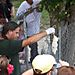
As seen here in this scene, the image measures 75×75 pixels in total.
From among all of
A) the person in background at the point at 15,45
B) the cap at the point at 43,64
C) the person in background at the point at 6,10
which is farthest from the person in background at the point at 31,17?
the cap at the point at 43,64

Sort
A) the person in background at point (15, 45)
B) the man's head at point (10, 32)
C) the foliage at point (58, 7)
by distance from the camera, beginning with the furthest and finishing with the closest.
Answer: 1. the foliage at point (58, 7)
2. the man's head at point (10, 32)
3. the person in background at point (15, 45)

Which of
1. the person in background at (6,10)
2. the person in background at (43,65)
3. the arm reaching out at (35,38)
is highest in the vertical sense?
the person in background at (6,10)

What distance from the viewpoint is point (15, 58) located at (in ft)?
20.7

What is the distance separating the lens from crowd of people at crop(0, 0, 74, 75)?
5074mm

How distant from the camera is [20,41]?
619 centimetres

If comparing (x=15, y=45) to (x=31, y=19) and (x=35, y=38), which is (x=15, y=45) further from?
(x=31, y=19)

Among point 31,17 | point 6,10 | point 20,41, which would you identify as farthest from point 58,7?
point 6,10

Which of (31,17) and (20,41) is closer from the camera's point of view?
(20,41)

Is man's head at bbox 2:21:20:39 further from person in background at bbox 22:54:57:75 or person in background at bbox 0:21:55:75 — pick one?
person in background at bbox 22:54:57:75

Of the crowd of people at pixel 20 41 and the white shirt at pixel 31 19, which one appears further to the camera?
the white shirt at pixel 31 19

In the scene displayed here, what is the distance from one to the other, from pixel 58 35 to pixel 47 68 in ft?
5.98

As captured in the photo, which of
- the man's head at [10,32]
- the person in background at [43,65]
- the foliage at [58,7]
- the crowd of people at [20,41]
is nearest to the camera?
the person in background at [43,65]

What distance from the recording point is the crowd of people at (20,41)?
16.6 feet

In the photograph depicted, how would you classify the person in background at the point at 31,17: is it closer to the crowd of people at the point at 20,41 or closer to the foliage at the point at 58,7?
the crowd of people at the point at 20,41
